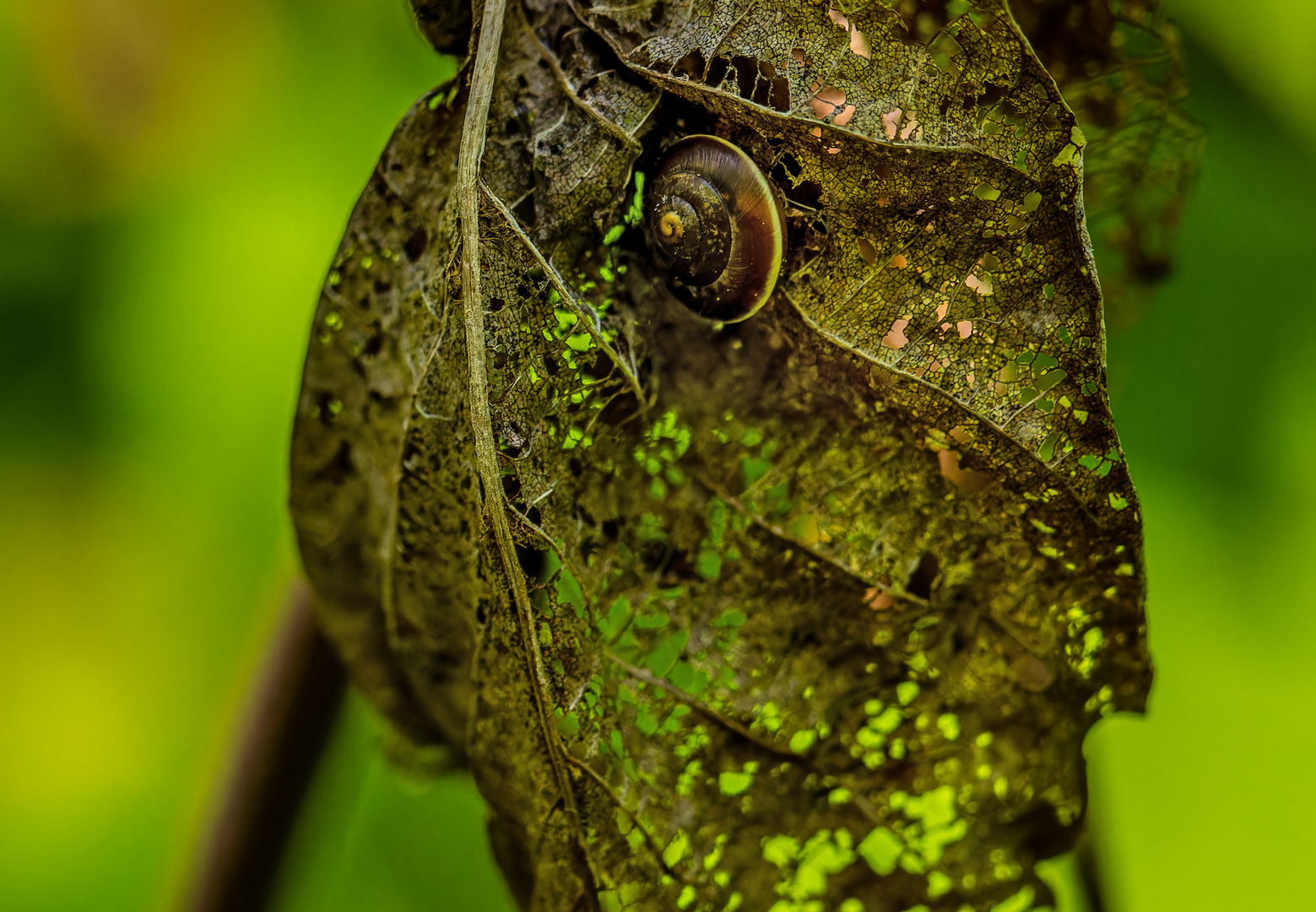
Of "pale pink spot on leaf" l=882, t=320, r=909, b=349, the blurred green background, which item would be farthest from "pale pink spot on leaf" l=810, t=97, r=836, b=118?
the blurred green background

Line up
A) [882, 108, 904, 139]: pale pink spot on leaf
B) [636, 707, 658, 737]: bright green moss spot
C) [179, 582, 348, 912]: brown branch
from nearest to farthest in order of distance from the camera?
[882, 108, 904, 139]: pale pink spot on leaf
[636, 707, 658, 737]: bright green moss spot
[179, 582, 348, 912]: brown branch

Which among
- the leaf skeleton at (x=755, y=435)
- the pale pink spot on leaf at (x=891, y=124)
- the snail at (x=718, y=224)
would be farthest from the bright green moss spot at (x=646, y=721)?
the pale pink spot on leaf at (x=891, y=124)

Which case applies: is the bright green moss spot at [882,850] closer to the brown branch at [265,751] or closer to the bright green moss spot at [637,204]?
the bright green moss spot at [637,204]

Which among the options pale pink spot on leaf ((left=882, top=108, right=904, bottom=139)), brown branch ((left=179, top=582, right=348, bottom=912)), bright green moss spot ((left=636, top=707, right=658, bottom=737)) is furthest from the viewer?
brown branch ((left=179, top=582, right=348, bottom=912))

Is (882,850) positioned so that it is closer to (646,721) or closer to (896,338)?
(646,721)

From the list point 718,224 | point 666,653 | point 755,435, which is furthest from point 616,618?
point 718,224

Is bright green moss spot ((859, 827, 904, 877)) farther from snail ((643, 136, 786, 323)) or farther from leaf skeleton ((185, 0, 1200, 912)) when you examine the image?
snail ((643, 136, 786, 323))
